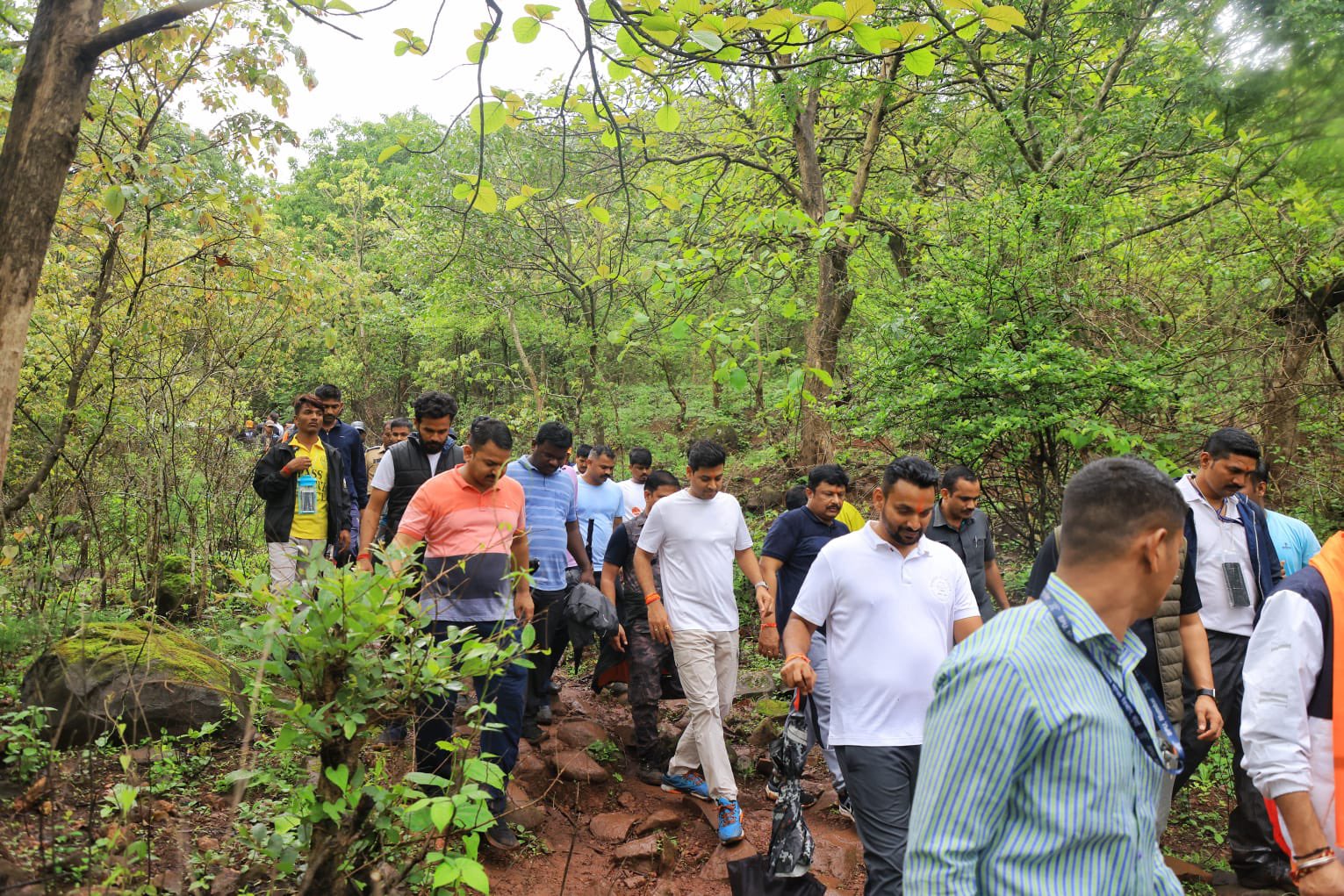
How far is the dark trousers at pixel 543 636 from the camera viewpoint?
5801 mm

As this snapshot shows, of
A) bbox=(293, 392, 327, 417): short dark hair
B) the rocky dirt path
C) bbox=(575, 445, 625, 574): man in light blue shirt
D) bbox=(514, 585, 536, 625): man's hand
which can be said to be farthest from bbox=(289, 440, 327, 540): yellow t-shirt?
bbox=(514, 585, 536, 625): man's hand

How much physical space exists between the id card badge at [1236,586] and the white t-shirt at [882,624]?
176cm

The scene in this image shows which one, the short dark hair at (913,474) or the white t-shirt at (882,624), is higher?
the short dark hair at (913,474)

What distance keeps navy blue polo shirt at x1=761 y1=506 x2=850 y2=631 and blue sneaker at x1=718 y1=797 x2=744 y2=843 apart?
1.11 m

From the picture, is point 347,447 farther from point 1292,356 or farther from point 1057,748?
point 1292,356

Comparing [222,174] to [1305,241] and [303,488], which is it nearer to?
[303,488]

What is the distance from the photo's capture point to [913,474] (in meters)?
3.75

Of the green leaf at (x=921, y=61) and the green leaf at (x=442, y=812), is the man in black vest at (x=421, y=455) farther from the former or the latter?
the green leaf at (x=921, y=61)

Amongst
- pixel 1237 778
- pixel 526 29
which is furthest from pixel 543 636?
pixel 1237 778

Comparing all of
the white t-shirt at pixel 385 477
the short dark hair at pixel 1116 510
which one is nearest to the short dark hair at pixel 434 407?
the white t-shirt at pixel 385 477

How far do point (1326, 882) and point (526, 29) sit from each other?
3443 mm

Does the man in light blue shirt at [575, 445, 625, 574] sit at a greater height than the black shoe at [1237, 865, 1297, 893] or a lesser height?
greater

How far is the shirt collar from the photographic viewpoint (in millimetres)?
1691

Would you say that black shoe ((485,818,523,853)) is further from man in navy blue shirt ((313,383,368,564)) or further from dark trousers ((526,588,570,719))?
man in navy blue shirt ((313,383,368,564))
